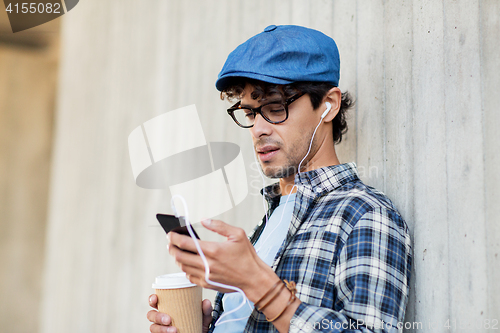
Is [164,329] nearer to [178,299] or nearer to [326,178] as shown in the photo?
[178,299]

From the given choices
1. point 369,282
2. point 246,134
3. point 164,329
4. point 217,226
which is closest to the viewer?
point 217,226

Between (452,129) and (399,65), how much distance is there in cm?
36

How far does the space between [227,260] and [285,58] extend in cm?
74

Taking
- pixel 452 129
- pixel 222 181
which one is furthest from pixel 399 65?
pixel 222 181

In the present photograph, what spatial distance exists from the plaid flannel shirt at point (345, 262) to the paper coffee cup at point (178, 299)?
17 cm

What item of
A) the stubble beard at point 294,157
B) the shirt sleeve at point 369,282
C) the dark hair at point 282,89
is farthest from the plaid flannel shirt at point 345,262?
the dark hair at point 282,89

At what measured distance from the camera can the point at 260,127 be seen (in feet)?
4.32

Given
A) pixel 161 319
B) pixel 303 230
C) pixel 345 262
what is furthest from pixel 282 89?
pixel 161 319

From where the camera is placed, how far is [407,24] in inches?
51.3

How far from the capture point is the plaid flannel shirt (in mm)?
885

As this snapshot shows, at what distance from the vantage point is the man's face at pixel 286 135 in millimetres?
1292

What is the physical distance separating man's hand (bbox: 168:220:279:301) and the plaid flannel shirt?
0.42 ft

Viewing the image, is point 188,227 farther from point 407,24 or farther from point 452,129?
point 407,24

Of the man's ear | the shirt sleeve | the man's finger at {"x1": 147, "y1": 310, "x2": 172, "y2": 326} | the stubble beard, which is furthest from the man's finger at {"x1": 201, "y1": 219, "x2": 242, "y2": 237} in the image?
the man's ear
